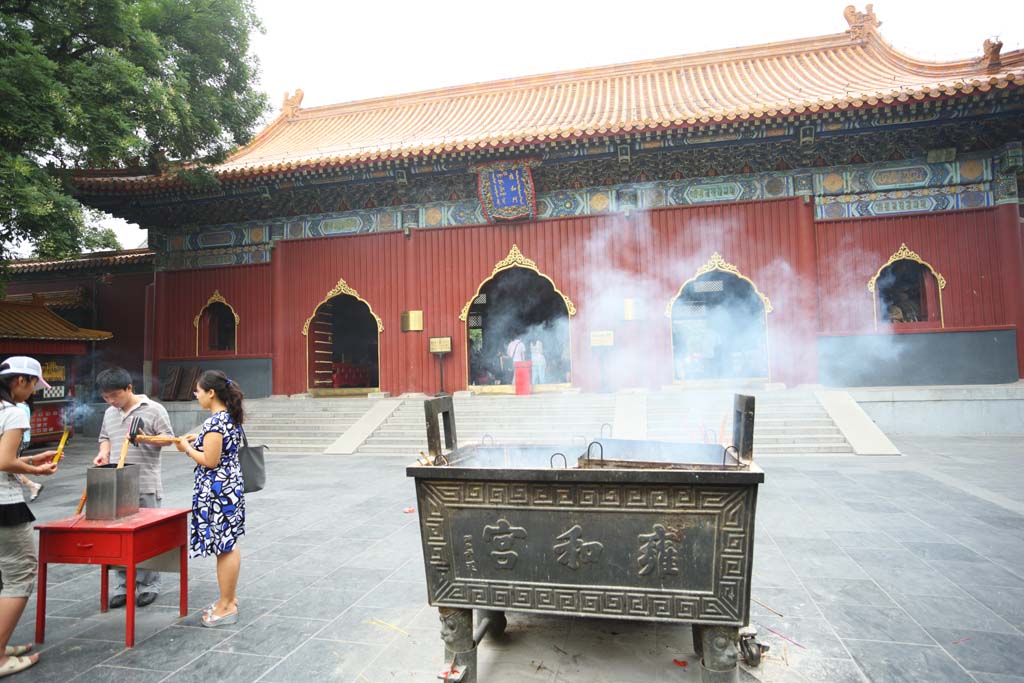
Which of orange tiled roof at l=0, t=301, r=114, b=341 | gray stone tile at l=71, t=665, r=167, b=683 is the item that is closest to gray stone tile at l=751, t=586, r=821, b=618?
gray stone tile at l=71, t=665, r=167, b=683

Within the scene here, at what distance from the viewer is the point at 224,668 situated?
8.07 feet

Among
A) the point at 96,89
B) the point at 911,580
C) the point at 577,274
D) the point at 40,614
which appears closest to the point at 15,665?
the point at 40,614

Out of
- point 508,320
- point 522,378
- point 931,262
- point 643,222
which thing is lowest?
point 522,378

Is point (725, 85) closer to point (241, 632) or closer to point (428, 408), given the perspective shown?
point (428, 408)

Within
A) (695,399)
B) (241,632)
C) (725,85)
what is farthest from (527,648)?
(725,85)

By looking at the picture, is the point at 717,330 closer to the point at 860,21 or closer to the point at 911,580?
the point at 860,21

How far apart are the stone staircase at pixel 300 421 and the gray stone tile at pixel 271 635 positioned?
20.6ft

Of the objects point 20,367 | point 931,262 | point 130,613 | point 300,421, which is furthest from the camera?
point 300,421

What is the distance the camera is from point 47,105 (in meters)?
6.64

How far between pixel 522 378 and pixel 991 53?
9.33 meters

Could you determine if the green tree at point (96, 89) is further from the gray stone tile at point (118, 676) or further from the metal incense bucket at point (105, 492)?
the gray stone tile at point (118, 676)

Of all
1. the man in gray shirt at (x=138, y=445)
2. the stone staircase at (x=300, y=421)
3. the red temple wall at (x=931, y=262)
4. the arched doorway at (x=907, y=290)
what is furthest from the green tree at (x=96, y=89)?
the arched doorway at (x=907, y=290)

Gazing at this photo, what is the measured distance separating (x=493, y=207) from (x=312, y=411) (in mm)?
5247

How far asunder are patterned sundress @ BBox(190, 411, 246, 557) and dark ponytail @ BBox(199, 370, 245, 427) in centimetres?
4
